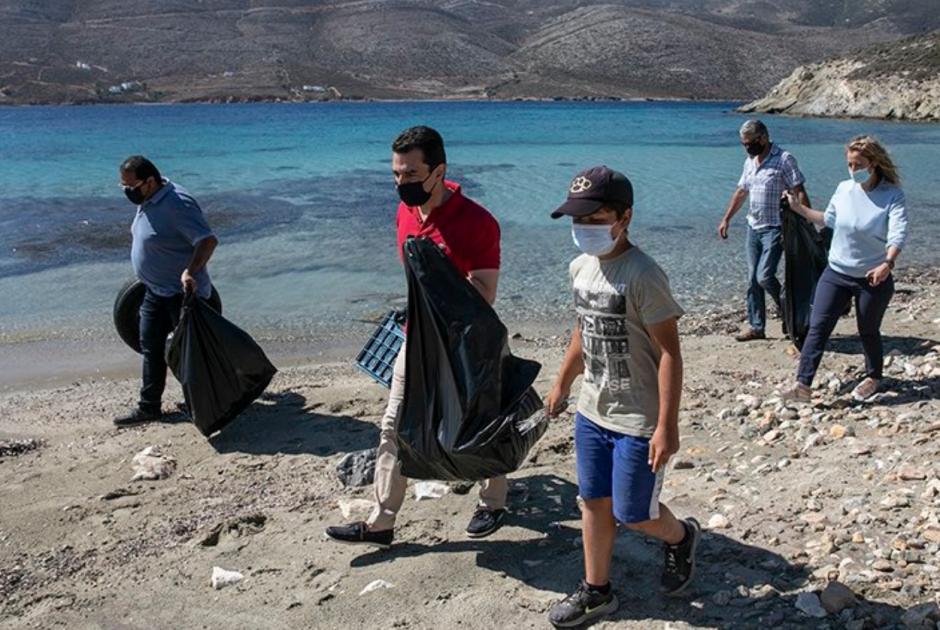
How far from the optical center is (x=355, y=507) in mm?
4953

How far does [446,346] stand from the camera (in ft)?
13.2

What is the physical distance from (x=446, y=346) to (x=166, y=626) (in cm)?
177

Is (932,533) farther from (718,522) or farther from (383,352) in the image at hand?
(383,352)

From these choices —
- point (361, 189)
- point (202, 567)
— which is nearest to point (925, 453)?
point (202, 567)

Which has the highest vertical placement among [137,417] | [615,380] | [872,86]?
[872,86]

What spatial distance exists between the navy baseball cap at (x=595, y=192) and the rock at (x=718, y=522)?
1802 mm

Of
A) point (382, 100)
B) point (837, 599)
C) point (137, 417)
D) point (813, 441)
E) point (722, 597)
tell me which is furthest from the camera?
point (382, 100)

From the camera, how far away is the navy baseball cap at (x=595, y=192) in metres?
3.36

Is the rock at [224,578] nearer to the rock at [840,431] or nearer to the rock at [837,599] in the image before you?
the rock at [837,599]

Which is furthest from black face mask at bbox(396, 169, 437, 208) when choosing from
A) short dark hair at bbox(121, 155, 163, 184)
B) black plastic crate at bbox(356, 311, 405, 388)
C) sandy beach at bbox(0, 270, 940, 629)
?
short dark hair at bbox(121, 155, 163, 184)

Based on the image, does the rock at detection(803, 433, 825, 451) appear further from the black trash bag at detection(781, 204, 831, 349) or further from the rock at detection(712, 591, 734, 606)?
the black trash bag at detection(781, 204, 831, 349)

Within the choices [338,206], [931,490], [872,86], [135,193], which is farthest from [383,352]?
[872,86]

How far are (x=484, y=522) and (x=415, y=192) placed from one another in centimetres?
164

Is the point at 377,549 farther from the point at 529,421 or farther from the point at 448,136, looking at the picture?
the point at 448,136
